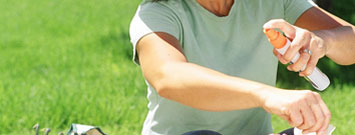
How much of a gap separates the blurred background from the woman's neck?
58.1 inches

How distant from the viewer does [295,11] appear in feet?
7.39

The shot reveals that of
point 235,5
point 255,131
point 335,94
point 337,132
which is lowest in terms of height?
point 335,94

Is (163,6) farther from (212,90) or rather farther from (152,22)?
(212,90)

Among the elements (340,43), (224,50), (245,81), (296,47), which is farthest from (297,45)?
(224,50)

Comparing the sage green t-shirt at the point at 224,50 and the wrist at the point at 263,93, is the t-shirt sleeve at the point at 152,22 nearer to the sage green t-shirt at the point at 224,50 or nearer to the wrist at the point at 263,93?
the sage green t-shirt at the point at 224,50

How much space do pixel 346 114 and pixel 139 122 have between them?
122 cm

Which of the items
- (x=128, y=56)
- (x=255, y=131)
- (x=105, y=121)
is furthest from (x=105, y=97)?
(x=255, y=131)

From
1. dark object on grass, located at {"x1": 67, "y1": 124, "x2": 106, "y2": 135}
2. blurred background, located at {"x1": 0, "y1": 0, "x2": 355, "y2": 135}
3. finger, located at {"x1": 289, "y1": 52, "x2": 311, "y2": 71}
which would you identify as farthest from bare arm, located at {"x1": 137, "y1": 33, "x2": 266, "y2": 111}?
blurred background, located at {"x1": 0, "y1": 0, "x2": 355, "y2": 135}

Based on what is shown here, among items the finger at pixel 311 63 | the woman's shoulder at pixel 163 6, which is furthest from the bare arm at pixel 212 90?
the finger at pixel 311 63

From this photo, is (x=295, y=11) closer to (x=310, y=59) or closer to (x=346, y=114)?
(x=310, y=59)

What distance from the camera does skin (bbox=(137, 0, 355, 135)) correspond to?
1480mm

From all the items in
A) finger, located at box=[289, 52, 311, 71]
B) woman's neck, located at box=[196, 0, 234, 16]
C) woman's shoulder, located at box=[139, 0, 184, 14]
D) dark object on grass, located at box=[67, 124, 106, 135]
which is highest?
→ woman's shoulder, located at box=[139, 0, 184, 14]

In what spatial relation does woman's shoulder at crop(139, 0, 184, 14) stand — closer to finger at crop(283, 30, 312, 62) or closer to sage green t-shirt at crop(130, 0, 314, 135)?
sage green t-shirt at crop(130, 0, 314, 135)

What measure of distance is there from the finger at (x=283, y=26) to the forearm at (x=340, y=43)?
0.20 m
